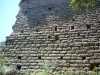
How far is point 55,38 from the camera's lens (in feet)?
34.1

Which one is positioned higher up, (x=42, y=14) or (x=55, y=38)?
(x=42, y=14)

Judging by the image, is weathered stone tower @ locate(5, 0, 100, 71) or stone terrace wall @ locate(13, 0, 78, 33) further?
stone terrace wall @ locate(13, 0, 78, 33)

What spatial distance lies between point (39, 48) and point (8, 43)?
6.04 ft

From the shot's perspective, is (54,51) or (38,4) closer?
(54,51)

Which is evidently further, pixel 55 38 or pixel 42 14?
pixel 42 14

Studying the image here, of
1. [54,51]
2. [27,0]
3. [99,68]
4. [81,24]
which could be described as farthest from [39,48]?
[27,0]

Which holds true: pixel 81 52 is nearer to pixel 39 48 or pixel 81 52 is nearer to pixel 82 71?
pixel 82 71

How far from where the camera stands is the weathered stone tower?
9.50 meters

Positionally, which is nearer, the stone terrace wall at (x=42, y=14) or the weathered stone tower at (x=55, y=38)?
the weathered stone tower at (x=55, y=38)

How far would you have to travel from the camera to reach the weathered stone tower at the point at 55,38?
9500mm

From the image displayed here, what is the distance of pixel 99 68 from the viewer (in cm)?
891

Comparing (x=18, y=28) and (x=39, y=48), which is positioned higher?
(x=18, y=28)

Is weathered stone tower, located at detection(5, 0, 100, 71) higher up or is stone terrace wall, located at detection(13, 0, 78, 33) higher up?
stone terrace wall, located at detection(13, 0, 78, 33)

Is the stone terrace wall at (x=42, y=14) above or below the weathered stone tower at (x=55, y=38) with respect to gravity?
above
